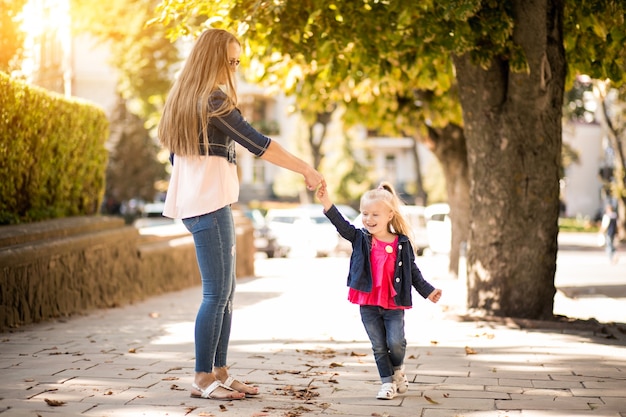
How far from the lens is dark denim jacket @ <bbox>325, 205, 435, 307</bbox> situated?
5863 mm

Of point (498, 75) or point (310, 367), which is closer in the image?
point (310, 367)

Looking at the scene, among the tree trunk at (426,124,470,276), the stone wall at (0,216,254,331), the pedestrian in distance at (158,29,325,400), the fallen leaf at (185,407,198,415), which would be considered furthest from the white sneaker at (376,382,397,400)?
the tree trunk at (426,124,470,276)

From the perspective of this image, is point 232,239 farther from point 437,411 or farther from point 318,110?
point 318,110

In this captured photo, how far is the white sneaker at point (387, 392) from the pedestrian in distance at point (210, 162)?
0.80 metres

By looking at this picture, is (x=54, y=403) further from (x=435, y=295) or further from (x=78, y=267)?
(x=78, y=267)

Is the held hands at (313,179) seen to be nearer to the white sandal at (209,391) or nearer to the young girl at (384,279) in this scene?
the young girl at (384,279)

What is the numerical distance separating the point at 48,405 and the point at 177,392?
824 millimetres

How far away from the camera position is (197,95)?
564 centimetres

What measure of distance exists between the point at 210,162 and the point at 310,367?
6.65 feet

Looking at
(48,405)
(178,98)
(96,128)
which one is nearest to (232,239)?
(178,98)

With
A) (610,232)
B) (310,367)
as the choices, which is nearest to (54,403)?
(310,367)

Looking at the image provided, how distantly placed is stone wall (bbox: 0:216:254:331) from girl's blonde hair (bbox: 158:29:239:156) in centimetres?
358

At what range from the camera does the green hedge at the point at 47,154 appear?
32.2ft

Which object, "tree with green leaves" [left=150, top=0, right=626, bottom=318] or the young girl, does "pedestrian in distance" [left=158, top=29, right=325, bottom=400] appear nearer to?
the young girl
